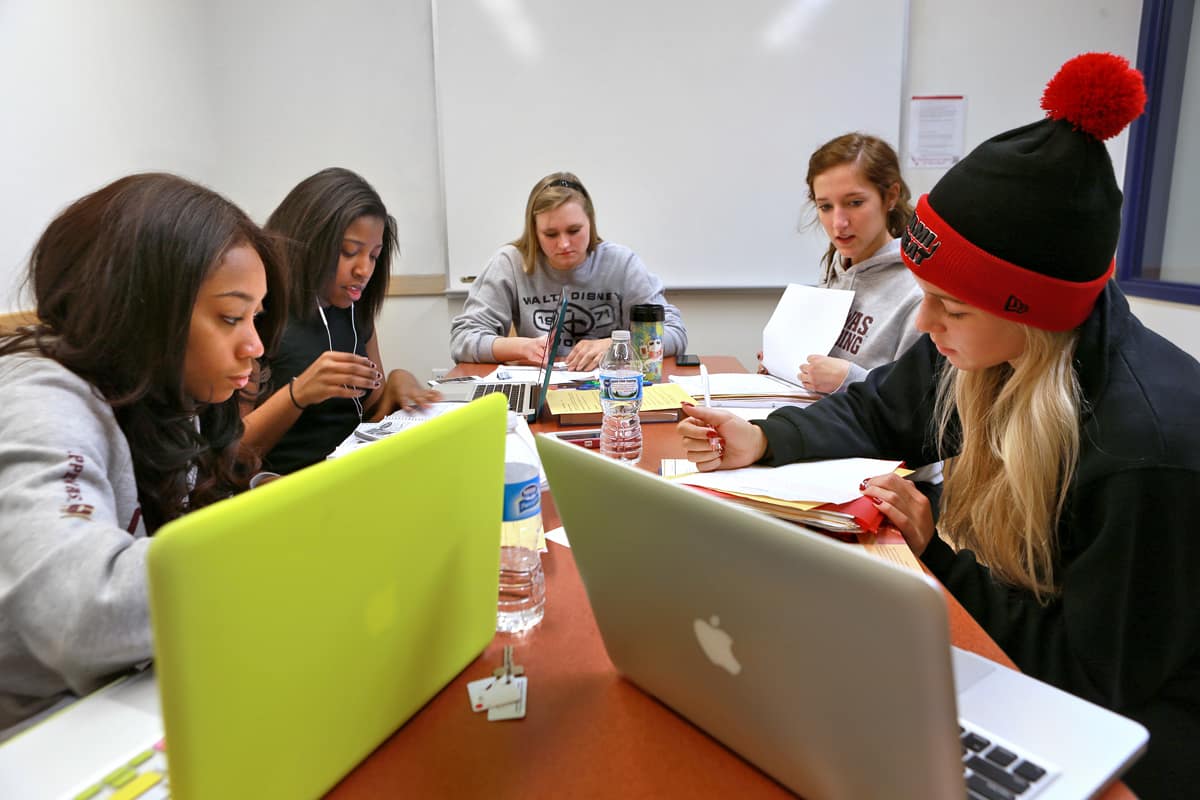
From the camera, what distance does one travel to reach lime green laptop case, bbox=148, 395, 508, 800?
0.37 metres

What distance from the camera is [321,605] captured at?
46cm

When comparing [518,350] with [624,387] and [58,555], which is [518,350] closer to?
[624,387]

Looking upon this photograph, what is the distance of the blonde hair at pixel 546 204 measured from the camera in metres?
2.39

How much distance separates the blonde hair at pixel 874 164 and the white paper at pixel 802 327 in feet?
0.83

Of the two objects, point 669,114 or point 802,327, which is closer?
point 802,327

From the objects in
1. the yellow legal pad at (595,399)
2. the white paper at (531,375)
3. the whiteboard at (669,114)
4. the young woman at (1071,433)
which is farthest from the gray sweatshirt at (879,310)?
the whiteboard at (669,114)

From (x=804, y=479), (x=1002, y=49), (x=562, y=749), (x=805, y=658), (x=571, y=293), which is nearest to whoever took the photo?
(x=805, y=658)

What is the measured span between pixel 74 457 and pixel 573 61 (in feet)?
9.16

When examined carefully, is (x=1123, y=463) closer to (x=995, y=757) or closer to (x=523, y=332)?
(x=995, y=757)

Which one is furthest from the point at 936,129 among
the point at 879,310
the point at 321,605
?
the point at 321,605

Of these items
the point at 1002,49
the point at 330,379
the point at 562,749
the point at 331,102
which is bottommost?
the point at 562,749

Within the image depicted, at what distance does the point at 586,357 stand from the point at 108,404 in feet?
4.48

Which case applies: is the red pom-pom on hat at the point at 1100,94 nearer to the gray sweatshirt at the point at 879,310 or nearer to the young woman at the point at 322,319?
the gray sweatshirt at the point at 879,310

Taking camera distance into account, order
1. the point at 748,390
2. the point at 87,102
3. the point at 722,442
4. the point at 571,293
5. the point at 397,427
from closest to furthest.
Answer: the point at 722,442
the point at 397,427
the point at 748,390
the point at 87,102
the point at 571,293
